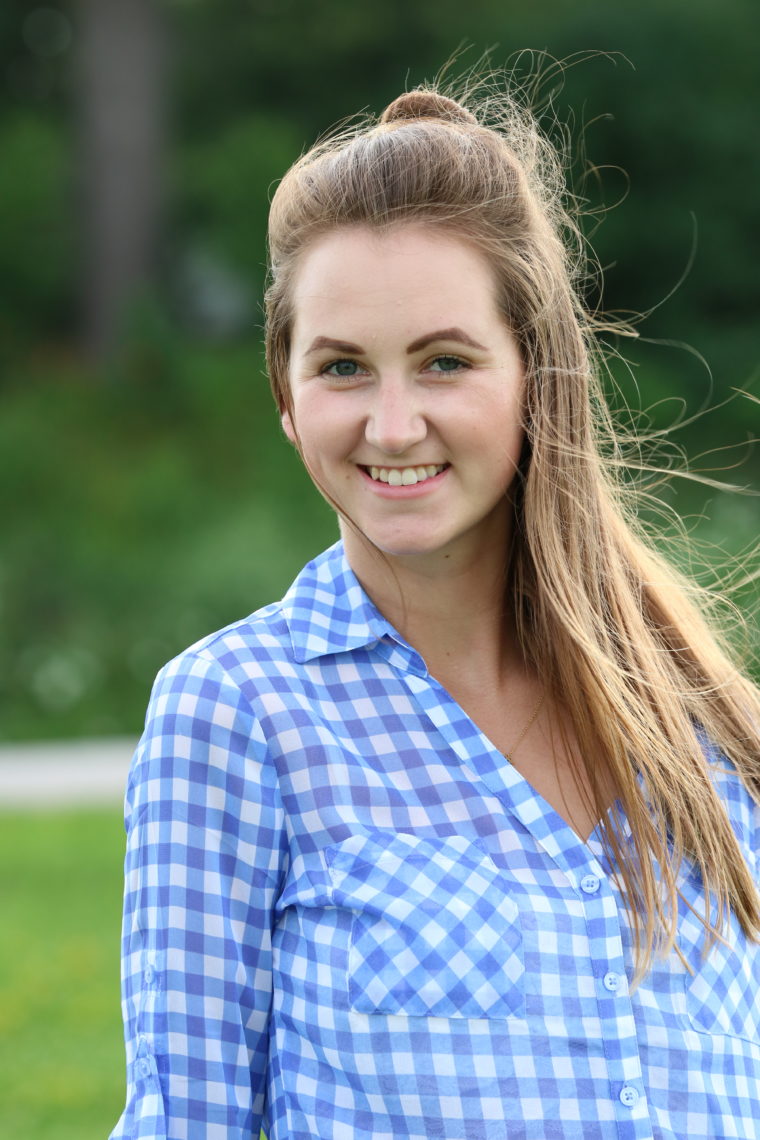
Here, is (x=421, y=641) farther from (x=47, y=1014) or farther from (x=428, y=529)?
(x=47, y=1014)

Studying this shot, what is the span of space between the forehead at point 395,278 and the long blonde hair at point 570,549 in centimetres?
2

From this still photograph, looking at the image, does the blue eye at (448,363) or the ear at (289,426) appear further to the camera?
the ear at (289,426)

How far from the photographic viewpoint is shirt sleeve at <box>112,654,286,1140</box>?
1.67 meters

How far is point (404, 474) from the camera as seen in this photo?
178 cm

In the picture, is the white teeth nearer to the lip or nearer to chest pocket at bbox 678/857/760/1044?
the lip

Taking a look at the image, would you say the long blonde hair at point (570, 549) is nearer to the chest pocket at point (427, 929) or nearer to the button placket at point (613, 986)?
the button placket at point (613, 986)

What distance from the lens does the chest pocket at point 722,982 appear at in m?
1.78

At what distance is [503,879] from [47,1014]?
377 centimetres

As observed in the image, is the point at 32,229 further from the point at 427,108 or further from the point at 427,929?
the point at 427,929

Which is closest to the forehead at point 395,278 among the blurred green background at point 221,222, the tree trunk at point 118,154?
the blurred green background at point 221,222

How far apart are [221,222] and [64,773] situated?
369 inches

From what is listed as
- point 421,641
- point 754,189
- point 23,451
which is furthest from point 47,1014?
point 754,189

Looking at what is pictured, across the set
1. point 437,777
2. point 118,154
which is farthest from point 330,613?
point 118,154

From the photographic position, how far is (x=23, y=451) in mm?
14695
